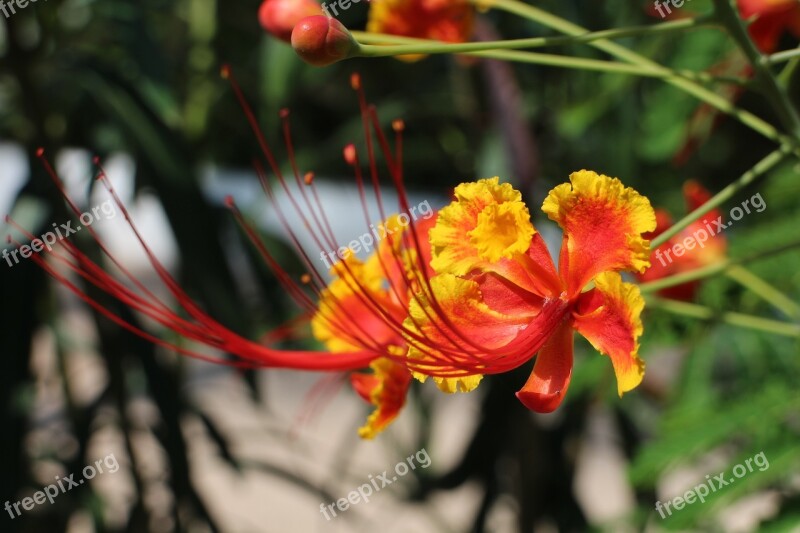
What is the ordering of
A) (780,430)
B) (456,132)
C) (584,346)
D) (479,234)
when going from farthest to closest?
(456,132), (584,346), (780,430), (479,234)

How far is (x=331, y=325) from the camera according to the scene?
890mm

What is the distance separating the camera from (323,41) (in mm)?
669

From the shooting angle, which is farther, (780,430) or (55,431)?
(55,431)

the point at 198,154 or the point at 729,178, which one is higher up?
the point at 198,154

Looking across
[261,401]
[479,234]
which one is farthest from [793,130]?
[261,401]

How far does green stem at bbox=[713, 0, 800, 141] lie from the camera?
0.68 meters

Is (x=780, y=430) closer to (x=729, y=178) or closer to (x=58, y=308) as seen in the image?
(x=729, y=178)

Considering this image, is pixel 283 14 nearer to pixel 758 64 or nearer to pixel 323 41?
pixel 323 41

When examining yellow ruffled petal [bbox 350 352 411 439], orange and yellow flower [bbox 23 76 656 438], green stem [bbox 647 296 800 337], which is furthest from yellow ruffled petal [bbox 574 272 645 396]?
green stem [bbox 647 296 800 337]

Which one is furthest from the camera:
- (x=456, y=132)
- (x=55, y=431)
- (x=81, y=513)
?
(x=456, y=132)

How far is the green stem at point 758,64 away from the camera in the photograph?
2.25 feet

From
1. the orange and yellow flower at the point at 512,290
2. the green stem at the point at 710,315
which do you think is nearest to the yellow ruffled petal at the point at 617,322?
the orange and yellow flower at the point at 512,290

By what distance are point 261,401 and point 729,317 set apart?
969 millimetres

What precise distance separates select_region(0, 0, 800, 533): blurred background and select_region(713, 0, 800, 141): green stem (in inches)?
19.2
